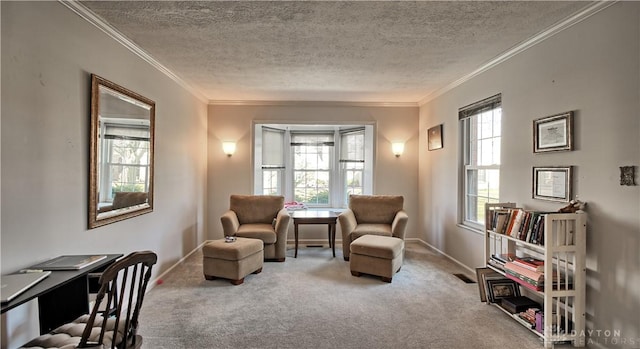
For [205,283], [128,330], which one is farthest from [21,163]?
[205,283]

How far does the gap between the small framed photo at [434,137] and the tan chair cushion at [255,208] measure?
249 cm

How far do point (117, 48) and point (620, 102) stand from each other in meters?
3.75

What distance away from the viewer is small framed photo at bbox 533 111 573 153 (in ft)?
7.57

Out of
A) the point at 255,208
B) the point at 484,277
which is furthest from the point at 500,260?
the point at 255,208

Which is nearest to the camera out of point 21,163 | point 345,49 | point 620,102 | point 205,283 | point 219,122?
point 21,163

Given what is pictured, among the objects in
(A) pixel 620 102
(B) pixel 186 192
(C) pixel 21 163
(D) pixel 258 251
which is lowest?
(D) pixel 258 251

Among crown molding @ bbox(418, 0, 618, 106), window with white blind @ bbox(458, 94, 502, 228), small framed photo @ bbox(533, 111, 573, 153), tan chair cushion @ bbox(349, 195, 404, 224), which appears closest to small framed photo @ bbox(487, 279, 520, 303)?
window with white blind @ bbox(458, 94, 502, 228)

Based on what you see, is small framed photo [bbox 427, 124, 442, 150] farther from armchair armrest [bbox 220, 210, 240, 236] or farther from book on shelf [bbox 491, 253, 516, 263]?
armchair armrest [bbox 220, 210, 240, 236]

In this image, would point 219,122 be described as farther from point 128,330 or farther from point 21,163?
point 128,330

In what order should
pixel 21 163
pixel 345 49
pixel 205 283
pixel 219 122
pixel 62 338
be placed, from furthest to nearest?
1. pixel 219 122
2. pixel 205 283
3. pixel 345 49
4. pixel 21 163
5. pixel 62 338

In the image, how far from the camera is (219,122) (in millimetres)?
5102

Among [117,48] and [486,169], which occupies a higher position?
[117,48]

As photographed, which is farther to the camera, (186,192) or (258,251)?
(186,192)

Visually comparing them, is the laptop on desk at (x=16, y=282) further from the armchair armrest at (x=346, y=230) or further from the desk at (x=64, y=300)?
the armchair armrest at (x=346, y=230)
